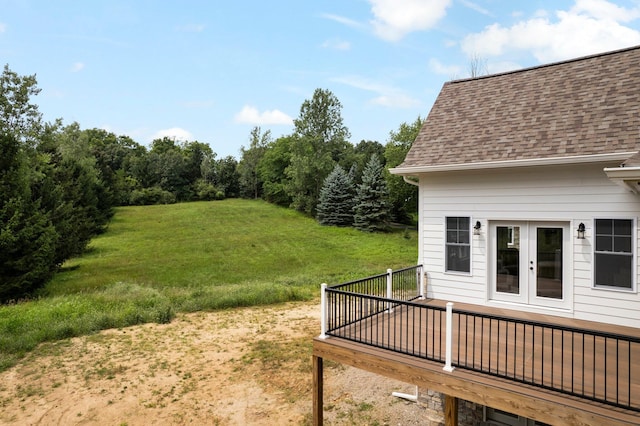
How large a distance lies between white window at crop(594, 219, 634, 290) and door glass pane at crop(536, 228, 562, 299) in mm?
575

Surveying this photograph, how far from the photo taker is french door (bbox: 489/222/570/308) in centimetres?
689

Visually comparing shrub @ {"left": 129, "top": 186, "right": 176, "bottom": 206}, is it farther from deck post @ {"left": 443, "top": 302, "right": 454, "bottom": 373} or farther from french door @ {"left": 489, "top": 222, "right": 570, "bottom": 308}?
deck post @ {"left": 443, "top": 302, "right": 454, "bottom": 373}

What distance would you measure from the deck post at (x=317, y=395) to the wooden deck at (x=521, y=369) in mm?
41

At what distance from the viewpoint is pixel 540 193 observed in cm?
698

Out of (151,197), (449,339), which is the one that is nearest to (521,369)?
(449,339)

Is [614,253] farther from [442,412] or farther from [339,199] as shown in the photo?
[339,199]

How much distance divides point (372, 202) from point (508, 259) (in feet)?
84.0

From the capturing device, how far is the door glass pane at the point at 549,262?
691cm

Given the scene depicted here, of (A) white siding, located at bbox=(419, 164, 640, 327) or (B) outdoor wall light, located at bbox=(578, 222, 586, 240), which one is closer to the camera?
(A) white siding, located at bbox=(419, 164, 640, 327)

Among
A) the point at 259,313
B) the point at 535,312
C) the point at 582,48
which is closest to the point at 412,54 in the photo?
the point at 582,48

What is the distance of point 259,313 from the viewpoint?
12.6 meters

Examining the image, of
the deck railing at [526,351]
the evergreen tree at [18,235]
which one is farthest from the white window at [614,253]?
the evergreen tree at [18,235]

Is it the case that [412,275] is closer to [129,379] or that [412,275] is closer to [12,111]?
[129,379]

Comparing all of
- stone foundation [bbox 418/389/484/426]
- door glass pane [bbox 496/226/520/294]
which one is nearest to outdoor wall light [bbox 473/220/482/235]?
door glass pane [bbox 496/226/520/294]
